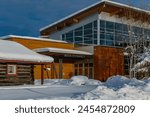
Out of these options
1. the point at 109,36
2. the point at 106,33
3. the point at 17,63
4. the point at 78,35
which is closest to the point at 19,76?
the point at 17,63

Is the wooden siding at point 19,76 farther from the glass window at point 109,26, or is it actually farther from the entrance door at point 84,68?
the glass window at point 109,26

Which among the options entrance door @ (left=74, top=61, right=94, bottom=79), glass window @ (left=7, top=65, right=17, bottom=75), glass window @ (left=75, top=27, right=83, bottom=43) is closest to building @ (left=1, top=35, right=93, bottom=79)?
entrance door @ (left=74, top=61, right=94, bottom=79)

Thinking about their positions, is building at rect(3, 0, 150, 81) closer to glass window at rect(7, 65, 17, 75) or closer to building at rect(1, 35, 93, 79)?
building at rect(1, 35, 93, 79)

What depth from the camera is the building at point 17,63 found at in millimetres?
26953

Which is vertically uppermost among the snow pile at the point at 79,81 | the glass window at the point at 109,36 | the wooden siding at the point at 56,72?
the glass window at the point at 109,36

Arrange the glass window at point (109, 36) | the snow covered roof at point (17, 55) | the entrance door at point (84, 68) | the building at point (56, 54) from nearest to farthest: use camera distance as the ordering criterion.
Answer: the snow covered roof at point (17, 55), the building at point (56, 54), the entrance door at point (84, 68), the glass window at point (109, 36)

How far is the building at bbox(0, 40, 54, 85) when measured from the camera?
27.0m

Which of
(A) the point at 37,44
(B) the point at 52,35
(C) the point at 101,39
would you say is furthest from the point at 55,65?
(B) the point at 52,35

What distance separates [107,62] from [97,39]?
140 inches

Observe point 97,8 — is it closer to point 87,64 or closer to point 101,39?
point 101,39

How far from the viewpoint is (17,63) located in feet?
94.4

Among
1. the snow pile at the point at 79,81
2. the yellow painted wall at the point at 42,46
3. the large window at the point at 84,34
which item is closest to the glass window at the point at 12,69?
the snow pile at the point at 79,81

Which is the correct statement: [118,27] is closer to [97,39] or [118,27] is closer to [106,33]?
[106,33]

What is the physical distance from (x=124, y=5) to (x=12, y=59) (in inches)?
841
